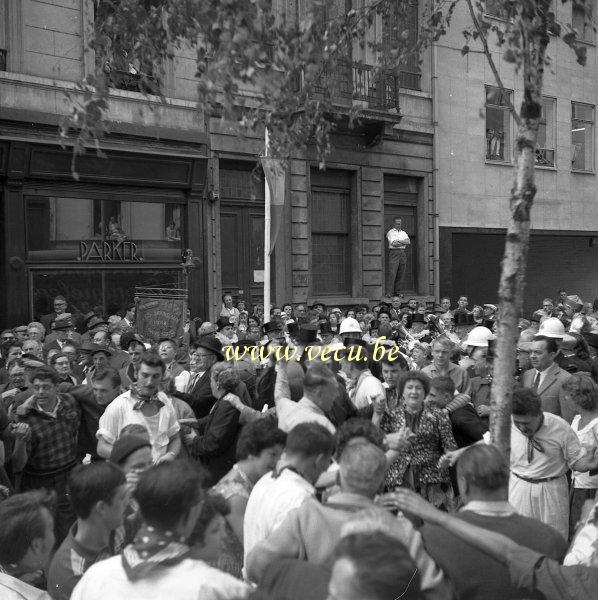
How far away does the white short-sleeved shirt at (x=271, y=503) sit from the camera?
12.0 ft

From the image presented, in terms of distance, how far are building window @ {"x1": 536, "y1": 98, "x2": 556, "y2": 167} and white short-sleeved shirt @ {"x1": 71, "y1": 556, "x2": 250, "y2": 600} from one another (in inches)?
928

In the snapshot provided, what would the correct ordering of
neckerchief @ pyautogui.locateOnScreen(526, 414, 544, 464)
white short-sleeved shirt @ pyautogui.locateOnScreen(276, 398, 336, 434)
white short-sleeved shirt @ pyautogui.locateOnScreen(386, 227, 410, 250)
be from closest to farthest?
1. white short-sleeved shirt @ pyautogui.locateOnScreen(276, 398, 336, 434)
2. neckerchief @ pyautogui.locateOnScreen(526, 414, 544, 464)
3. white short-sleeved shirt @ pyautogui.locateOnScreen(386, 227, 410, 250)

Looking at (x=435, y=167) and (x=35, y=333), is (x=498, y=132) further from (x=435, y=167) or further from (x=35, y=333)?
(x=35, y=333)

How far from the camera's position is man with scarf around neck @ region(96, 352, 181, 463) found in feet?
19.4

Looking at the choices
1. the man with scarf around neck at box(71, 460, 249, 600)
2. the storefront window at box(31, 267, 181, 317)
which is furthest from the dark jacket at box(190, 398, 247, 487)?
the storefront window at box(31, 267, 181, 317)

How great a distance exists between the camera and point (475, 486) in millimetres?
3553

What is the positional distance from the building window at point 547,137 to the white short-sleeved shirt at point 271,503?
22435mm

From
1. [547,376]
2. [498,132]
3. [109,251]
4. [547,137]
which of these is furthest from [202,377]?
[547,137]

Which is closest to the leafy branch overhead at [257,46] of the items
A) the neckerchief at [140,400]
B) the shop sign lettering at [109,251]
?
the neckerchief at [140,400]

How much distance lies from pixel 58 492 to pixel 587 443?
147 inches

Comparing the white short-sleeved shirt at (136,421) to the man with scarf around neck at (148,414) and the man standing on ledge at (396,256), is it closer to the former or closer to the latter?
the man with scarf around neck at (148,414)

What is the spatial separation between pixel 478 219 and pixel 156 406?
17.9 m

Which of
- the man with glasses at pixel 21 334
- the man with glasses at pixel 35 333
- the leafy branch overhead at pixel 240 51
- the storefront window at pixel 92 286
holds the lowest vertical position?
the man with glasses at pixel 21 334

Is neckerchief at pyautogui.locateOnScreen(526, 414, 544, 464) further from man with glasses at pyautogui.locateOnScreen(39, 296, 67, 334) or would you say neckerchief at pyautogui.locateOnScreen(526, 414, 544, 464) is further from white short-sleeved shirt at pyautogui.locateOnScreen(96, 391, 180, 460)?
man with glasses at pyautogui.locateOnScreen(39, 296, 67, 334)
